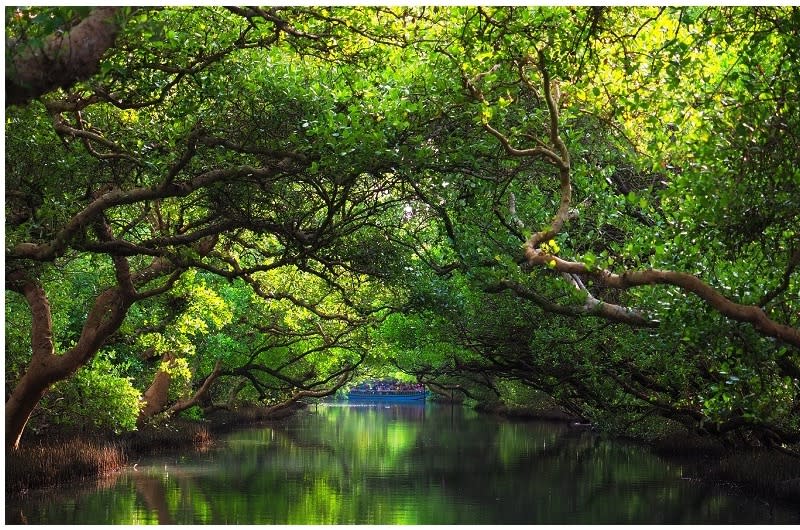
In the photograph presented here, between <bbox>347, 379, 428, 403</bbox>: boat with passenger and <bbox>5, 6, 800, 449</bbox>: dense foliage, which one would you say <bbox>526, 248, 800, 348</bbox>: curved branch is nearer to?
<bbox>5, 6, 800, 449</bbox>: dense foliage

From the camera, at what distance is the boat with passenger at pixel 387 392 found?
116 metres

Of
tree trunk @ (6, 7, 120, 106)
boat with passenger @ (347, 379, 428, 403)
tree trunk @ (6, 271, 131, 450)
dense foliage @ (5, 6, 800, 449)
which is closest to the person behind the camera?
tree trunk @ (6, 7, 120, 106)

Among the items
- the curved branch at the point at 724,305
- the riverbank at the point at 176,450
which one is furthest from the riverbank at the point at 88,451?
the curved branch at the point at 724,305

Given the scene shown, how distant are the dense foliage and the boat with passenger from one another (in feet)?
313

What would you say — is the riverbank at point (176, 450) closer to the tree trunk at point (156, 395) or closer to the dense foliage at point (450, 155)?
the tree trunk at point (156, 395)

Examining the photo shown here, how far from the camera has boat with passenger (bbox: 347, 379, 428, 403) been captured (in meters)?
116

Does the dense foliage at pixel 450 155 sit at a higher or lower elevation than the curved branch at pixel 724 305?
higher

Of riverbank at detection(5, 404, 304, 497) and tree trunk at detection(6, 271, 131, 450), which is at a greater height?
tree trunk at detection(6, 271, 131, 450)

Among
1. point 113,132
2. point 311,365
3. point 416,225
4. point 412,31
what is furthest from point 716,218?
point 311,365

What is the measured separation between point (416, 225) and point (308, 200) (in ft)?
14.5

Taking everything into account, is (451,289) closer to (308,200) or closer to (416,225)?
(416,225)

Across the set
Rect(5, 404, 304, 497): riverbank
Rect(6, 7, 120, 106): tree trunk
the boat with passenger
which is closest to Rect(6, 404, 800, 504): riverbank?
Rect(5, 404, 304, 497): riverbank

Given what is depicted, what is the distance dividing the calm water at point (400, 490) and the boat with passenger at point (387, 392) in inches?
3178

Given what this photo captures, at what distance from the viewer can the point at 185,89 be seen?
12969mm
